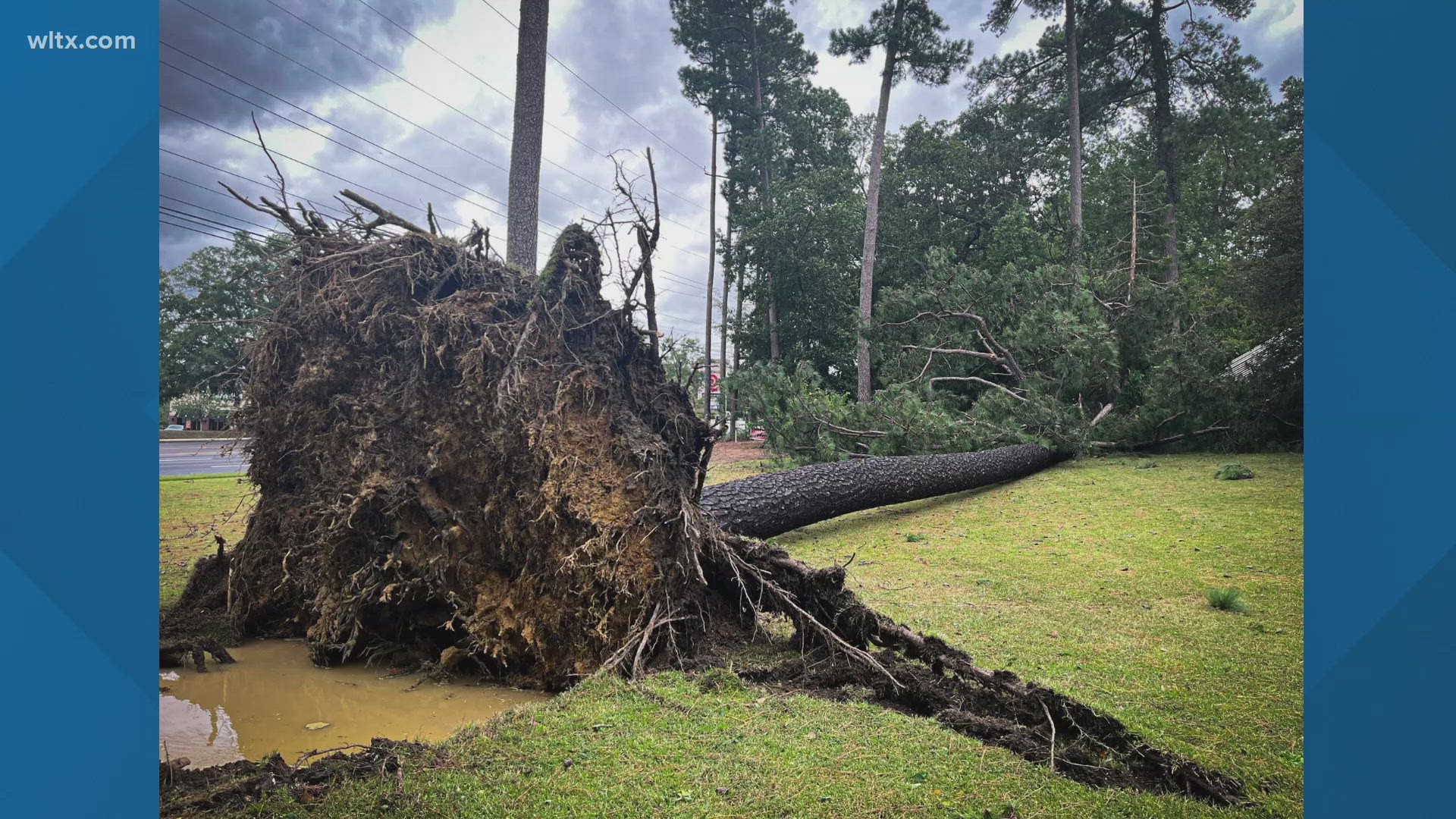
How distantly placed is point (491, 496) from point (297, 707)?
1290mm

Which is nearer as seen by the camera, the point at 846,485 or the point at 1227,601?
the point at 1227,601

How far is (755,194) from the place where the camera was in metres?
22.5

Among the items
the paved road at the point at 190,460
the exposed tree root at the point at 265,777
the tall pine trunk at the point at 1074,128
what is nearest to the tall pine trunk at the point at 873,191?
the tall pine trunk at the point at 1074,128

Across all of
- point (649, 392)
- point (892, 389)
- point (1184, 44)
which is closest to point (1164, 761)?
point (649, 392)

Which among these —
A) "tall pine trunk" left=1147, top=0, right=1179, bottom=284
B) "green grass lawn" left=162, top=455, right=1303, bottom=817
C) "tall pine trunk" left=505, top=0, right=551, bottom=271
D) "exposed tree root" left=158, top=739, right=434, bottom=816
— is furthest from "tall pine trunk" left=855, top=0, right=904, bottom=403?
"exposed tree root" left=158, top=739, right=434, bottom=816

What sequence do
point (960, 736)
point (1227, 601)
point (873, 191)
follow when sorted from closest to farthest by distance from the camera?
1. point (960, 736)
2. point (1227, 601)
3. point (873, 191)

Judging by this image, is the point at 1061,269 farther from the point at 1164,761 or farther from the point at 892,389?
the point at 1164,761

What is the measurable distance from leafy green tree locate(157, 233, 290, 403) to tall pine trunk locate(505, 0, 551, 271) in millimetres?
2388

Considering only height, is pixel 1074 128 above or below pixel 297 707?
above

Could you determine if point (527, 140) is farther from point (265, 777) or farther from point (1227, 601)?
point (1227, 601)

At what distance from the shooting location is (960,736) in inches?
109

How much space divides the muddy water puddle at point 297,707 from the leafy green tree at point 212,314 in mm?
Answer: 1620

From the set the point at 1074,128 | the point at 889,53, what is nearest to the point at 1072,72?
the point at 1074,128

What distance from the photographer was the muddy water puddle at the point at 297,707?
10.0 feet
